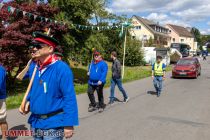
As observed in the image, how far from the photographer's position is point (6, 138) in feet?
20.4

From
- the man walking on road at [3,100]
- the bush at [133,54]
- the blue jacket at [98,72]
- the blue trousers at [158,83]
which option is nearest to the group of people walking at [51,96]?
the man walking on road at [3,100]

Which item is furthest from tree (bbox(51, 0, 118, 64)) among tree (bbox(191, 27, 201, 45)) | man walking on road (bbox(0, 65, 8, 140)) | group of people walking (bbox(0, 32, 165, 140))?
tree (bbox(191, 27, 201, 45))

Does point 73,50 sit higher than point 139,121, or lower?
higher

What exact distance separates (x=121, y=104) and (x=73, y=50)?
9.05 m

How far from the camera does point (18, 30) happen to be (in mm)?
13492

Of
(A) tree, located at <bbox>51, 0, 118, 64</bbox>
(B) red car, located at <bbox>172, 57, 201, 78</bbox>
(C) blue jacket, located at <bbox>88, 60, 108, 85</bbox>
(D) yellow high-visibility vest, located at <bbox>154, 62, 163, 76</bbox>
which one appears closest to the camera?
(C) blue jacket, located at <bbox>88, 60, 108, 85</bbox>

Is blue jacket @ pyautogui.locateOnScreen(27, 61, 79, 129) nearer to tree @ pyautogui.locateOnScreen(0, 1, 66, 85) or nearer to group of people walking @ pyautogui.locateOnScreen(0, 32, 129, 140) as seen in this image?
group of people walking @ pyautogui.locateOnScreen(0, 32, 129, 140)

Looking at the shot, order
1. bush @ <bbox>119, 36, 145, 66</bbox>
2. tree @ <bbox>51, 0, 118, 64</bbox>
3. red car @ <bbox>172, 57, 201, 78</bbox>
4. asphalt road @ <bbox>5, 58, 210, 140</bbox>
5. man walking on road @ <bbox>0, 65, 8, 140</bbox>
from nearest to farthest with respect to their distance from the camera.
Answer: man walking on road @ <bbox>0, 65, 8, 140</bbox> → asphalt road @ <bbox>5, 58, 210, 140</bbox> → tree @ <bbox>51, 0, 118, 64</bbox> → red car @ <bbox>172, 57, 201, 78</bbox> → bush @ <bbox>119, 36, 145, 66</bbox>

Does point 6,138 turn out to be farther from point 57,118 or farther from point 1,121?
point 57,118

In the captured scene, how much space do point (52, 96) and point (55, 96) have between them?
0.11 feet

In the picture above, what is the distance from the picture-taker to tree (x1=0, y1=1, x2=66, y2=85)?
12852 mm

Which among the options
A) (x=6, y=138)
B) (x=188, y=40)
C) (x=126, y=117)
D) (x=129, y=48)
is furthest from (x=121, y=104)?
(x=188, y=40)

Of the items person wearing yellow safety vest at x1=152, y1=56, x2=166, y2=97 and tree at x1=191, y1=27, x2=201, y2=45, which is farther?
tree at x1=191, y1=27, x2=201, y2=45

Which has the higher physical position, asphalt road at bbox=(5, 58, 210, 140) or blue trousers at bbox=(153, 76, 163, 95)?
blue trousers at bbox=(153, 76, 163, 95)
